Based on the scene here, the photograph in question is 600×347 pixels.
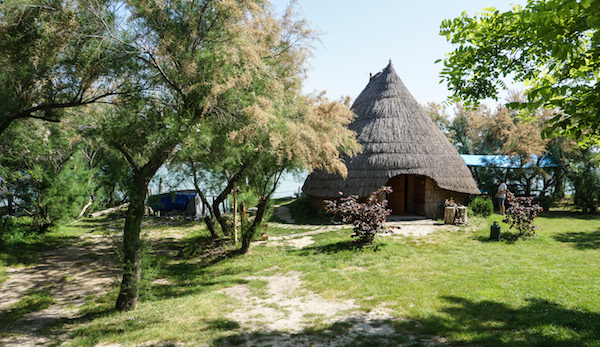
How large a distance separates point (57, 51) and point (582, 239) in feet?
51.5

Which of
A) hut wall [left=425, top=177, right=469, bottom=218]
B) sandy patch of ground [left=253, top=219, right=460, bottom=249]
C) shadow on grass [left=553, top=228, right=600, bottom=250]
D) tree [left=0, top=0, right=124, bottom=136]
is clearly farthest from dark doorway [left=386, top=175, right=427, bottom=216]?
tree [left=0, top=0, right=124, bottom=136]

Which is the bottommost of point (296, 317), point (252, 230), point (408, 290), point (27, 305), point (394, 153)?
point (27, 305)

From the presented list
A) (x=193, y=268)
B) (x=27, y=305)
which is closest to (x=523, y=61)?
(x=193, y=268)

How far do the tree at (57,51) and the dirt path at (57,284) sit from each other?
13.2 feet

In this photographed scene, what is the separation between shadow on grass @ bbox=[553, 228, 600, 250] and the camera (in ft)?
33.7

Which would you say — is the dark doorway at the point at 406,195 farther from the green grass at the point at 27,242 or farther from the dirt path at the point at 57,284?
the green grass at the point at 27,242

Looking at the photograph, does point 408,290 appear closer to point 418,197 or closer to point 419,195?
point 419,195

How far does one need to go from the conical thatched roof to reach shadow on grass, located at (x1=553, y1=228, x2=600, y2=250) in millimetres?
4295

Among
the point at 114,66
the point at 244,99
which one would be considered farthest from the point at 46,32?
the point at 244,99

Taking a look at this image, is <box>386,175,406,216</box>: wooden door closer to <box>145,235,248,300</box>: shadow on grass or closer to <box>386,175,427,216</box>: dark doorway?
<box>386,175,427,216</box>: dark doorway

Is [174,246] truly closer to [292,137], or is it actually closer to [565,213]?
[292,137]

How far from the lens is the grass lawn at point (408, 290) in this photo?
488cm

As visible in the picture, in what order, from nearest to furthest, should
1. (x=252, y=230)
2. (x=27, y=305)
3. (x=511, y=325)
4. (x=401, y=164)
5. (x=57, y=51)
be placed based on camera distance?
(x=511, y=325) < (x=57, y=51) < (x=27, y=305) < (x=252, y=230) < (x=401, y=164)

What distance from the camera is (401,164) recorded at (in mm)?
14859
